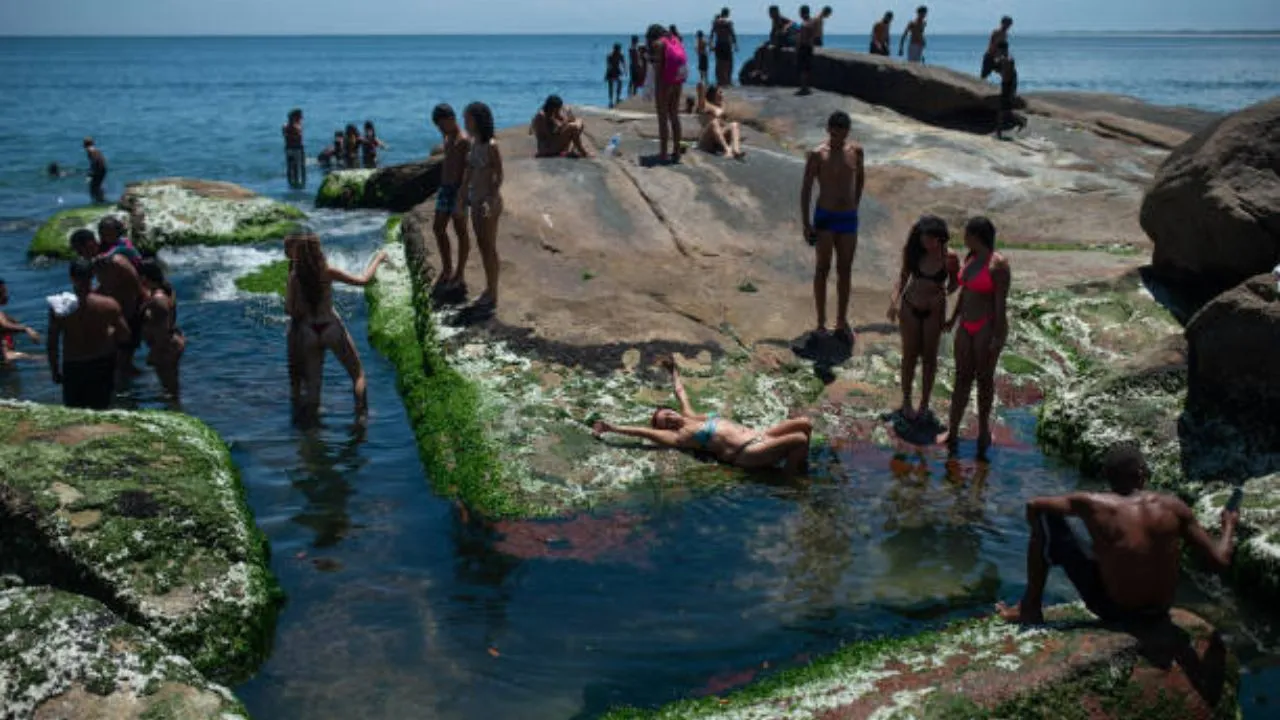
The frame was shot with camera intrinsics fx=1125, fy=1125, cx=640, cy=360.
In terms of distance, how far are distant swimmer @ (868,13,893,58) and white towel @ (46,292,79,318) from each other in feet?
81.4

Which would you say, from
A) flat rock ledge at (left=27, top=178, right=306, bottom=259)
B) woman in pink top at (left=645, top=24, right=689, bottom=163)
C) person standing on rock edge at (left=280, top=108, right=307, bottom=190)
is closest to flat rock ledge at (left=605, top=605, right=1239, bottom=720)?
woman in pink top at (left=645, top=24, right=689, bottom=163)

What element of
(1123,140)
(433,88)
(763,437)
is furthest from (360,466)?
(433,88)

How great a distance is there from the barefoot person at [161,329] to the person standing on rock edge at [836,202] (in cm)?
659

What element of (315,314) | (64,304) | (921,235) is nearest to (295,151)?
(64,304)

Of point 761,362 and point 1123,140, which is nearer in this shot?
point 761,362

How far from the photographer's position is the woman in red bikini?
9.13 m

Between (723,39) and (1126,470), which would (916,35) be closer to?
(723,39)

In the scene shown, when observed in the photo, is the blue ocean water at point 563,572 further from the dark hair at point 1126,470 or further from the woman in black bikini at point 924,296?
the dark hair at point 1126,470

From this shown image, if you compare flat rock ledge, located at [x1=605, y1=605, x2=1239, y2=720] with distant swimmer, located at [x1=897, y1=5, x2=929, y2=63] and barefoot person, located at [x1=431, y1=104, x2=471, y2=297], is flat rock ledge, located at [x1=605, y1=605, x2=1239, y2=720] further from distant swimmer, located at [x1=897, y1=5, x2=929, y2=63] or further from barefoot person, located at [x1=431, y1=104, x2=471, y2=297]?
distant swimmer, located at [x1=897, y1=5, x2=929, y2=63]

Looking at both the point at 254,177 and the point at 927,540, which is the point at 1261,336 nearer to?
the point at 927,540

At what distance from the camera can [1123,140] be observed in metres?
24.2

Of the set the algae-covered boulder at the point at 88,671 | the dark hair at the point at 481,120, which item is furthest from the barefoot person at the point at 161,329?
the algae-covered boulder at the point at 88,671

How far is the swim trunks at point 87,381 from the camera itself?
10273 mm

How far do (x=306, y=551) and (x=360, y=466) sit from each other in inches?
66.3
